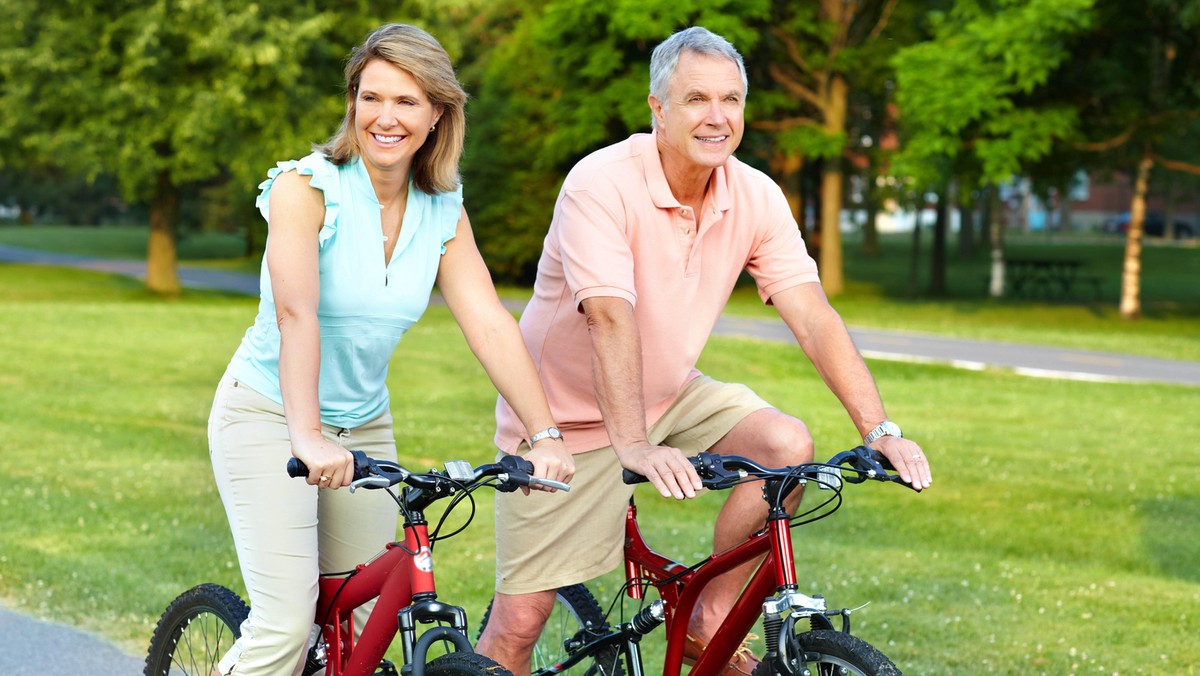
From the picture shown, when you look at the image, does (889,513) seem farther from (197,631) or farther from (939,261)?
(939,261)

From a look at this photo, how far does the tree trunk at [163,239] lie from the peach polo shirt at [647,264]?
31.4 meters

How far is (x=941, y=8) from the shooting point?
3641 cm

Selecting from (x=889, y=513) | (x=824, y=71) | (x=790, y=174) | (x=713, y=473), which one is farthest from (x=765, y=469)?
(x=790, y=174)

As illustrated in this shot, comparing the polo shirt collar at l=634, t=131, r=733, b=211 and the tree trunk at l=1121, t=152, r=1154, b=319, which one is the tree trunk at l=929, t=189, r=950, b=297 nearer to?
the tree trunk at l=1121, t=152, r=1154, b=319

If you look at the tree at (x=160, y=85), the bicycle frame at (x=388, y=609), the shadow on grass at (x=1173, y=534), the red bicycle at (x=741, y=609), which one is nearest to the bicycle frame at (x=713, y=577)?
the red bicycle at (x=741, y=609)

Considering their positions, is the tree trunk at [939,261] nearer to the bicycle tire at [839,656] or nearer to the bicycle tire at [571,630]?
the bicycle tire at [571,630]

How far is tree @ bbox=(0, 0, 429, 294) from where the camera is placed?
3025cm

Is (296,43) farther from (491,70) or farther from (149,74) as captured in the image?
(491,70)

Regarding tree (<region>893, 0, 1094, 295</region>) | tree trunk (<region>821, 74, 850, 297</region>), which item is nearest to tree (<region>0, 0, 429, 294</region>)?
tree trunk (<region>821, 74, 850, 297</region>)

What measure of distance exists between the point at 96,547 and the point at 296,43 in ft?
80.9

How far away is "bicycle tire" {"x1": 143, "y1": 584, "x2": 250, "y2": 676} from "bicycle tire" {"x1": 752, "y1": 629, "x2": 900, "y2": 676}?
1356 mm

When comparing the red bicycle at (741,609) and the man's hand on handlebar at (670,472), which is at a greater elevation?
the man's hand on handlebar at (670,472)

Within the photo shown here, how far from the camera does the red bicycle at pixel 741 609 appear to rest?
311 centimetres

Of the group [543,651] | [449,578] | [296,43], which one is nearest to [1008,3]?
[296,43]
